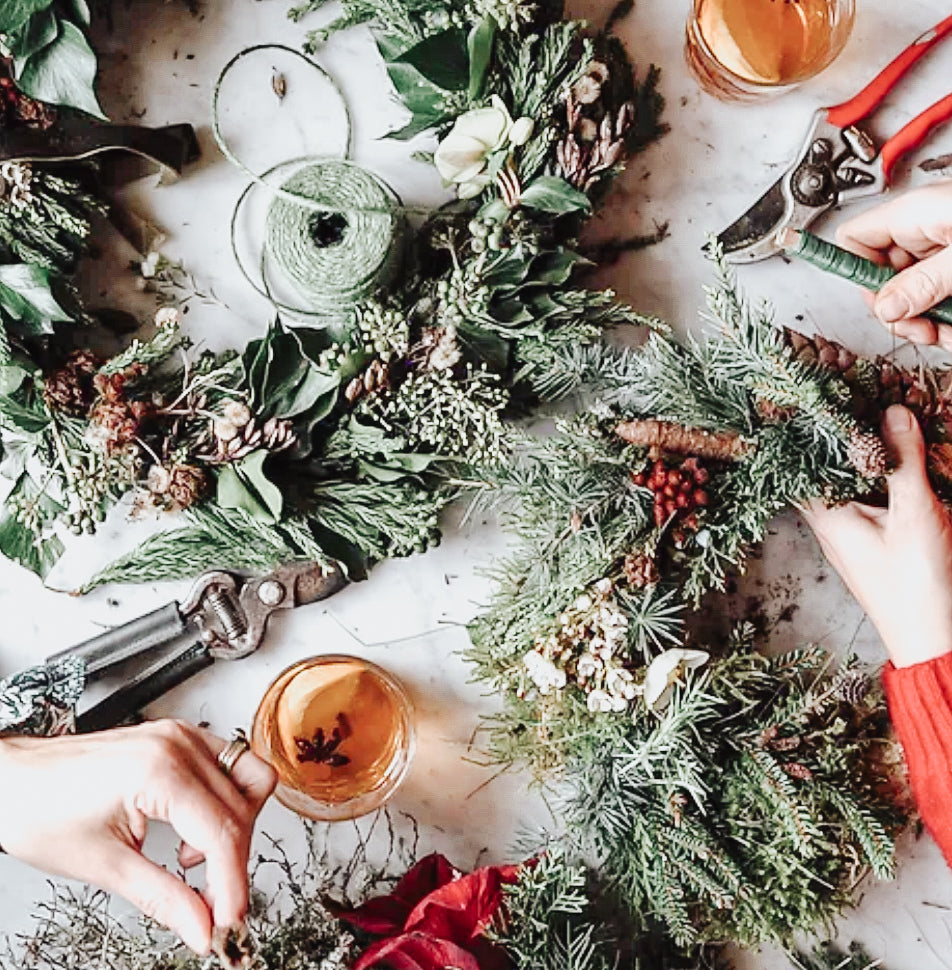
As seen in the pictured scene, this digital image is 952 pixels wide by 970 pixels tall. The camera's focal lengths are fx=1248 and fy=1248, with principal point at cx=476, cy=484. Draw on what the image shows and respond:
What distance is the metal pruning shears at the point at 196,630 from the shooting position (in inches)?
51.5

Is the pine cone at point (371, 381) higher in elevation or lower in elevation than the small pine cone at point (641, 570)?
higher

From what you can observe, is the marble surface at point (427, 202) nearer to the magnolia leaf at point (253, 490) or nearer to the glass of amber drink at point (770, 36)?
the glass of amber drink at point (770, 36)

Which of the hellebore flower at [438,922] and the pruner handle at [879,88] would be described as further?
the pruner handle at [879,88]

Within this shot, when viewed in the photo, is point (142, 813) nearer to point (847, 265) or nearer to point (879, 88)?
point (847, 265)

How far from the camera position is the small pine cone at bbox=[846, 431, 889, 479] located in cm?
111

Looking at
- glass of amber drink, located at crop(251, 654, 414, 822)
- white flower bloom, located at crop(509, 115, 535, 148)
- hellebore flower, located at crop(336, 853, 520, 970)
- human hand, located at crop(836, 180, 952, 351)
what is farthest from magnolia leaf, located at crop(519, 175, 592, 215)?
hellebore flower, located at crop(336, 853, 520, 970)

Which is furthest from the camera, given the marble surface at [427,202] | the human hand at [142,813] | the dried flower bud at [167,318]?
the marble surface at [427,202]

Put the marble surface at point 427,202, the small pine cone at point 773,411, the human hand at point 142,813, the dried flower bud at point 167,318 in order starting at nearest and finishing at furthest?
the human hand at point 142,813 < the small pine cone at point 773,411 < the dried flower bud at point 167,318 < the marble surface at point 427,202

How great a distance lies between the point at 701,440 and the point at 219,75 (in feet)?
2.18

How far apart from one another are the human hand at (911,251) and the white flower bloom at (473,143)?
37 cm

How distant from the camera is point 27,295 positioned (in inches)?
48.3

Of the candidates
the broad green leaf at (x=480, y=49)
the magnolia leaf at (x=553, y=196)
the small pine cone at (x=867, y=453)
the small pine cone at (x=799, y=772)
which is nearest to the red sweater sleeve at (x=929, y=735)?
the small pine cone at (x=799, y=772)

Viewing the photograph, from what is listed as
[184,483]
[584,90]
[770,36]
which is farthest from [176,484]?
[770,36]

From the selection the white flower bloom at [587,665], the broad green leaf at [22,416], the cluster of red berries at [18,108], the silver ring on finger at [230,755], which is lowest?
the silver ring on finger at [230,755]
